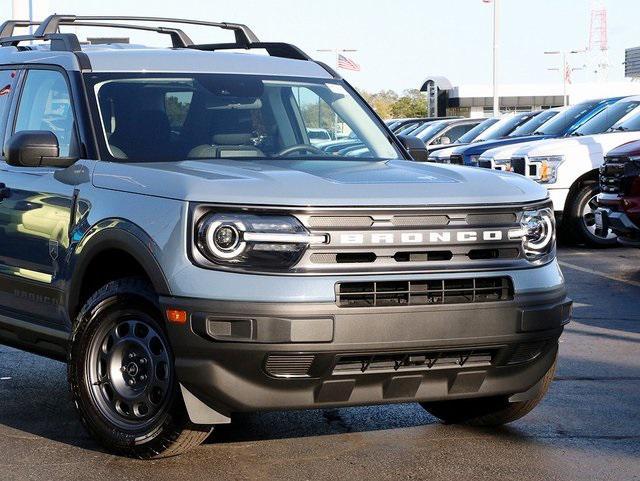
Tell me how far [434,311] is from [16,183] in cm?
242

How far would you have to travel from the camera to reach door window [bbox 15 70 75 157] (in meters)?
6.31

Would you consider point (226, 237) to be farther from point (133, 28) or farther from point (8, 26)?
point (8, 26)

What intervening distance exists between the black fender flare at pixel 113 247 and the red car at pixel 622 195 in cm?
725

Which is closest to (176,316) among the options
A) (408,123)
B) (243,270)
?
(243,270)

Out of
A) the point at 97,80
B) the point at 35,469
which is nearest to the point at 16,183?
the point at 97,80

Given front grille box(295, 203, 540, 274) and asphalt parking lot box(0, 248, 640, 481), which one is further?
asphalt parking lot box(0, 248, 640, 481)

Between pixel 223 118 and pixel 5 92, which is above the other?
pixel 5 92

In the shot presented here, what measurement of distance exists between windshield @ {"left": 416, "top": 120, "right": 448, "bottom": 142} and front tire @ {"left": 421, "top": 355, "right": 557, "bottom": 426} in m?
22.4

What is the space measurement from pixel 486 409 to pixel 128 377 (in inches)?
66.2

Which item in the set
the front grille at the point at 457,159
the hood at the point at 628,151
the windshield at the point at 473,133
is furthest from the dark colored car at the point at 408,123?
the hood at the point at 628,151

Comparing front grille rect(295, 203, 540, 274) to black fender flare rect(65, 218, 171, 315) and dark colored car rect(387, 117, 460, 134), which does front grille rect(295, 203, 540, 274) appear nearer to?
black fender flare rect(65, 218, 171, 315)

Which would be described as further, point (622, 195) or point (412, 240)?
point (622, 195)

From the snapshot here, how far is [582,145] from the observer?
1568 centimetres

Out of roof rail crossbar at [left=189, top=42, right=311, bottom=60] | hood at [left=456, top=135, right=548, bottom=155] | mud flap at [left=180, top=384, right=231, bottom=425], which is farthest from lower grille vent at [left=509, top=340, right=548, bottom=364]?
hood at [left=456, top=135, right=548, bottom=155]
